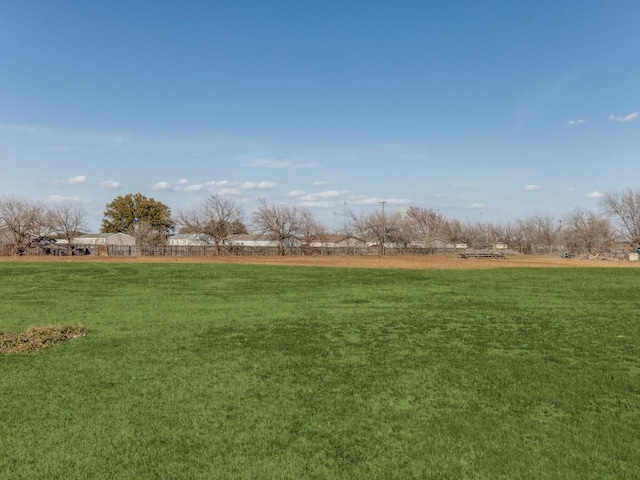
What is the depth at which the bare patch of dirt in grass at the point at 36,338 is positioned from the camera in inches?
252

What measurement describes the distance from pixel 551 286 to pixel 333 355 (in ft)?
43.6

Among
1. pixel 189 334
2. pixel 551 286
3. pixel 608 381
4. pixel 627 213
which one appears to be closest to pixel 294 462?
pixel 608 381

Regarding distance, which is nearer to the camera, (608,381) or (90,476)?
(90,476)

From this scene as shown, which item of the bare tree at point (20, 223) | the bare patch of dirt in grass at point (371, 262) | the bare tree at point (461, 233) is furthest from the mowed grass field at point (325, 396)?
the bare tree at point (461, 233)

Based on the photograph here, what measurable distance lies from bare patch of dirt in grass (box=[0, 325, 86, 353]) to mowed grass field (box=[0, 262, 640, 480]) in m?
0.28

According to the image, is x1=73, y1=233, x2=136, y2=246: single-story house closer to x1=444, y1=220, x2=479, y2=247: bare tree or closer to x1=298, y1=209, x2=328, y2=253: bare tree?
x1=298, y1=209, x2=328, y2=253: bare tree

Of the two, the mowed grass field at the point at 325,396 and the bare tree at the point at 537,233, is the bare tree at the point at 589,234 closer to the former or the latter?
the bare tree at the point at 537,233

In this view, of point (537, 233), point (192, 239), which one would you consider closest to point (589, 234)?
point (537, 233)

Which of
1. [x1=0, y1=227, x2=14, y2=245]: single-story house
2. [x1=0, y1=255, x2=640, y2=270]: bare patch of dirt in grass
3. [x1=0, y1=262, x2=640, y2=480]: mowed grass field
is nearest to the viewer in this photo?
[x1=0, y1=262, x2=640, y2=480]: mowed grass field

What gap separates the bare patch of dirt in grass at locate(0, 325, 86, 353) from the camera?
6.40 m

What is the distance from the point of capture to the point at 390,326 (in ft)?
28.0

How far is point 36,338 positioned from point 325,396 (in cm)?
493

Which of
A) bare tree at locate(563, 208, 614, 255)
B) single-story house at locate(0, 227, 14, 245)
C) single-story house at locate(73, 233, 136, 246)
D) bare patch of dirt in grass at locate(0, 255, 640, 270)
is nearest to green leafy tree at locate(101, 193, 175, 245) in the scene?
single-story house at locate(73, 233, 136, 246)

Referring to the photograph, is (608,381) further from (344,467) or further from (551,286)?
(551,286)
